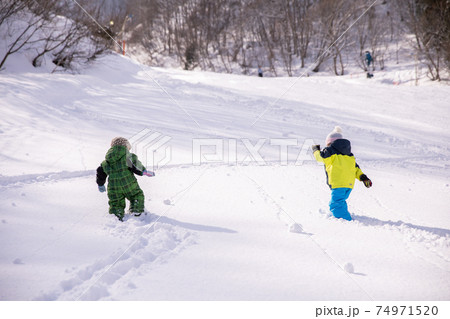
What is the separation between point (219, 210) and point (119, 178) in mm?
1251

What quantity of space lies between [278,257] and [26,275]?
6.66ft

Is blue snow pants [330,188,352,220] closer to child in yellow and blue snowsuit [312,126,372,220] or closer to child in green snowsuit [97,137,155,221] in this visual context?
child in yellow and blue snowsuit [312,126,372,220]

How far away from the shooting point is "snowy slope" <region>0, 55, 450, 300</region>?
2.17 m

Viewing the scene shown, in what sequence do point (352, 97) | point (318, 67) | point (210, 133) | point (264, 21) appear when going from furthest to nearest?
point (264, 21), point (318, 67), point (352, 97), point (210, 133)

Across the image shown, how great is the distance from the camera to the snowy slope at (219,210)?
217 cm

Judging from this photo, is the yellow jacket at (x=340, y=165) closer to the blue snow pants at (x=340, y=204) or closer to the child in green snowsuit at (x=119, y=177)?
the blue snow pants at (x=340, y=204)

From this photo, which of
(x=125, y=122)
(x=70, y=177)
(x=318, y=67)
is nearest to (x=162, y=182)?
(x=70, y=177)

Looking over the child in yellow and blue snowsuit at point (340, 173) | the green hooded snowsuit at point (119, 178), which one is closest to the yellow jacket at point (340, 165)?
the child in yellow and blue snowsuit at point (340, 173)

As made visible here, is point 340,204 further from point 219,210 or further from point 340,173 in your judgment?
point 219,210
